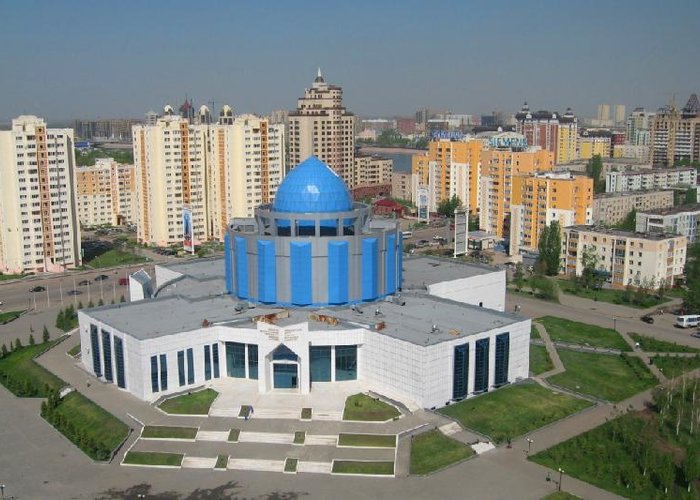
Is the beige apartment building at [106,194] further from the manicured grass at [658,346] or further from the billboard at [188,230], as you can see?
the manicured grass at [658,346]

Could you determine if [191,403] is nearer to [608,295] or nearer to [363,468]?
[363,468]

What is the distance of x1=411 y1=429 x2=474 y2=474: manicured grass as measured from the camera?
110 ft

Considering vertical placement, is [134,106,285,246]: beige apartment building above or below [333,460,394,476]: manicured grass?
above

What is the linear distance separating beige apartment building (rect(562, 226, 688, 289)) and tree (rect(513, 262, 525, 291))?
5.07 m

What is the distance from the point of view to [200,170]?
291ft

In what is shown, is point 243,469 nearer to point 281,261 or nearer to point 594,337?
point 281,261

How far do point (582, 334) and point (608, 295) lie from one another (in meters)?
13.2

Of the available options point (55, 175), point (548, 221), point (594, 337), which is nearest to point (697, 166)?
point (548, 221)

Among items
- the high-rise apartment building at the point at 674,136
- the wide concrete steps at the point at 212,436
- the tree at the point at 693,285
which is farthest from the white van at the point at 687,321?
the high-rise apartment building at the point at 674,136

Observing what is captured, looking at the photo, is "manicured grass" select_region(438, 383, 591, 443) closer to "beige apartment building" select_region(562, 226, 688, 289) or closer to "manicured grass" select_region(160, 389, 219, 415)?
"manicured grass" select_region(160, 389, 219, 415)

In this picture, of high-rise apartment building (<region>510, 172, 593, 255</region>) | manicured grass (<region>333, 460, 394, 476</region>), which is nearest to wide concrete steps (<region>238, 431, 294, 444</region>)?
manicured grass (<region>333, 460, 394, 476</region>)

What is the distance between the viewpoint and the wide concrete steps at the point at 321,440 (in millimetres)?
35594

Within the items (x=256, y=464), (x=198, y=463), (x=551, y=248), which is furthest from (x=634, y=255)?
(x=198, y=463)

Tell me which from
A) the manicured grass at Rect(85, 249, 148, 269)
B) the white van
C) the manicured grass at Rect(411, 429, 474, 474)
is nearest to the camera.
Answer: the manicured grass at Rect(411, 429, 474, 474)
